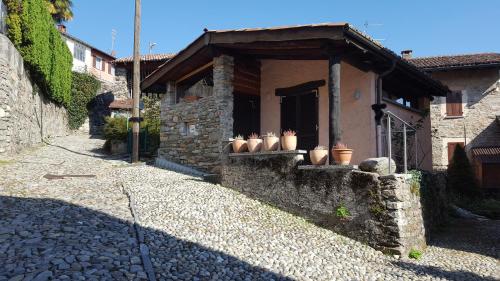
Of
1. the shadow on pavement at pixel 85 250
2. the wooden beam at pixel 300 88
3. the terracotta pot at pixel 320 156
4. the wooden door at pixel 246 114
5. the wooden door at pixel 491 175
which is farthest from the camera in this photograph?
the wooden door at pixel 491 175

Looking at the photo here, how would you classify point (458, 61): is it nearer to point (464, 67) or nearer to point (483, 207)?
point (464, 67)

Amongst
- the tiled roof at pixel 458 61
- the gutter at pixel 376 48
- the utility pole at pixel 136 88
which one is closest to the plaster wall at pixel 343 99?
the gutter at pixel 376 48

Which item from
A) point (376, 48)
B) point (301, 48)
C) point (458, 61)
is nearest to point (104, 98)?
point (301, 48)

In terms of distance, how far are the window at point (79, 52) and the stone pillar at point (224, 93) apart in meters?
26.2

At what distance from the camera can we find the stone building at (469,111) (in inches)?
680

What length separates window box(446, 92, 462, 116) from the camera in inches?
715

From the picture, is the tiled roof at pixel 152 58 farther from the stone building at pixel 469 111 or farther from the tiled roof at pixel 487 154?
the tiled roof at pixel 487 154

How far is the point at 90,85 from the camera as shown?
27250mm

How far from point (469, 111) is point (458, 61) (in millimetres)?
2667

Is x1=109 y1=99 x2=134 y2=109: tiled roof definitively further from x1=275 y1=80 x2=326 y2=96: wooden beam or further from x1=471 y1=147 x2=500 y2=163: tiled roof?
x1=471 y1=147 x2=500 y2=163: tiled roof

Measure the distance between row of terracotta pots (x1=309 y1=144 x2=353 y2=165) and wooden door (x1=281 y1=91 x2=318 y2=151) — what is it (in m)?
2.38

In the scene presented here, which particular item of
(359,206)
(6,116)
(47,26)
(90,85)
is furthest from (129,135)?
(90,85)

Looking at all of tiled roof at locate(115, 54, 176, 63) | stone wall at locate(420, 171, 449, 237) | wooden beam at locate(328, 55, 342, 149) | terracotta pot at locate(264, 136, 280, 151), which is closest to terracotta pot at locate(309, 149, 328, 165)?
wooden beam at locate(328, 55, 342, 149)

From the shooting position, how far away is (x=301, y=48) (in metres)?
8.33
